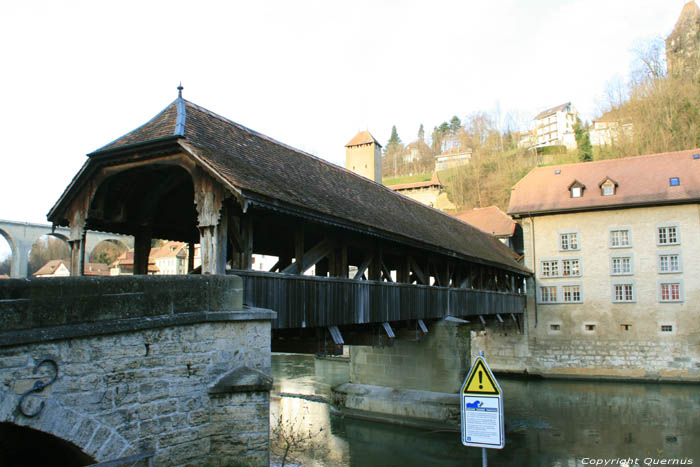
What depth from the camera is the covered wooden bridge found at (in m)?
6.29

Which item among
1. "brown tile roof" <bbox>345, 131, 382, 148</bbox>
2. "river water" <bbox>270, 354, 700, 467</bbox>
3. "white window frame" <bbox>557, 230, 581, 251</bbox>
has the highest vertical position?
"brown tile roof" <bbox>345, 131, 382, 148</bbox>

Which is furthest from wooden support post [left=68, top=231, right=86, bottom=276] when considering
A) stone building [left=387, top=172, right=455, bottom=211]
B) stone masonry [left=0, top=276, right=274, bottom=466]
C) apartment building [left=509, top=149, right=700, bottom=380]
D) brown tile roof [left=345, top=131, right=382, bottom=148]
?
stone building [left=387, top=172, right=455, bottom=211]

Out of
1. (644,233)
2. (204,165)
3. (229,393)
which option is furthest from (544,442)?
(644,233)

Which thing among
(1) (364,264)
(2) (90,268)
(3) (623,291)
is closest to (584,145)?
(3) (623,291)

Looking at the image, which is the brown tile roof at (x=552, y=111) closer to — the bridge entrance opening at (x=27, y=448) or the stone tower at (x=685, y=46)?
the stone tower at (x=685, y=46)

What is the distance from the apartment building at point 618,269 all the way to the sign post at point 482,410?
20.5m

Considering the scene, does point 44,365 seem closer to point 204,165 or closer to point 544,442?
point 204,165

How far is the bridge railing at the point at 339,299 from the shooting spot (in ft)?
22.5

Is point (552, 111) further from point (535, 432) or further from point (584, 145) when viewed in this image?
point (535, 432)

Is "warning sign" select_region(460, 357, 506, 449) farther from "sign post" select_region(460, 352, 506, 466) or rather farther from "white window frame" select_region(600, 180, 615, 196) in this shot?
"white window frame" select_region(600, 180, 615, 196)

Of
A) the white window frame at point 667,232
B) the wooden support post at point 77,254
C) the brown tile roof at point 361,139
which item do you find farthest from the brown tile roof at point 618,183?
the wooden support post at point 77,254

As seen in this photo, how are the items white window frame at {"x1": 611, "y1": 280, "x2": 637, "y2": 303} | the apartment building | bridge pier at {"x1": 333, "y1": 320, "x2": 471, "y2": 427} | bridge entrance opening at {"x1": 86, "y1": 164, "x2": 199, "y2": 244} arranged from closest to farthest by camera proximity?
1. bridge entrance opening at {"x1": 86, "y1": 164, "x2": 199, "y2": 244}
2. bridge pier at {"x1": 333, "y1": 320, "x2": 471, "y2": 427}
3. the apartment building
4. white window frame at {"x1": 611, "y1": 280, "x2": 637, "y2": 303}

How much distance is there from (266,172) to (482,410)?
16.5 ft

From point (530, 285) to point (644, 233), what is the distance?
5201 mm
